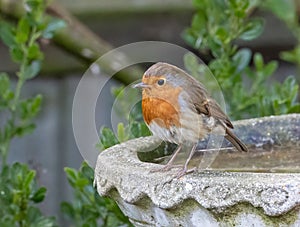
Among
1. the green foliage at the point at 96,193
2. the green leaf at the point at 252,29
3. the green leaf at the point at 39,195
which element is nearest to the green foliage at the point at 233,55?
the green leaf at the point at 252,29

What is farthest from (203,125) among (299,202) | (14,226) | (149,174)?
(14,226)

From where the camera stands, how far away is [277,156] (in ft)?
6.88

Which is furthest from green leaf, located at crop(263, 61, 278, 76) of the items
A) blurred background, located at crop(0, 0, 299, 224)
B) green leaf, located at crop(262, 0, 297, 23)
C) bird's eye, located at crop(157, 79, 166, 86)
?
blurred background, located at crop(0, 0, 299, 224)

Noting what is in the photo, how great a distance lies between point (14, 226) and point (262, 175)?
971mm

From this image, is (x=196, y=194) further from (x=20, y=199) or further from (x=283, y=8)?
(x=283, y=8)

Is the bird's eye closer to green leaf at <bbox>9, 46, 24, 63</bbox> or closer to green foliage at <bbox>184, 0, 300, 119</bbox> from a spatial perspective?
green foliage at <bbox>184, 0, 300, 119</bbox>

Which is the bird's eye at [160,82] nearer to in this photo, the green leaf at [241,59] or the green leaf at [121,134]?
the green leaf at [121,134]

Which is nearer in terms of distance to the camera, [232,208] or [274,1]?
[232,208]

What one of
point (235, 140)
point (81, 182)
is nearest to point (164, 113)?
point (235, 140)

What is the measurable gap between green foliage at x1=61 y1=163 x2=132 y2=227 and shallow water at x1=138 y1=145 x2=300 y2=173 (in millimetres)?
265

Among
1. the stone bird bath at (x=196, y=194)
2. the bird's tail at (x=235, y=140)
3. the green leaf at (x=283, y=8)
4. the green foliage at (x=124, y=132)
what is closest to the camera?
the stone bird bath at (x=196, y=194)

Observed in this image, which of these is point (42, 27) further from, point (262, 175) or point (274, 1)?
point (262, 175)

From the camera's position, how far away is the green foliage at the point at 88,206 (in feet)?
7.36

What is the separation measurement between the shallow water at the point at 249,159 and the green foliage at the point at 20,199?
43cm
